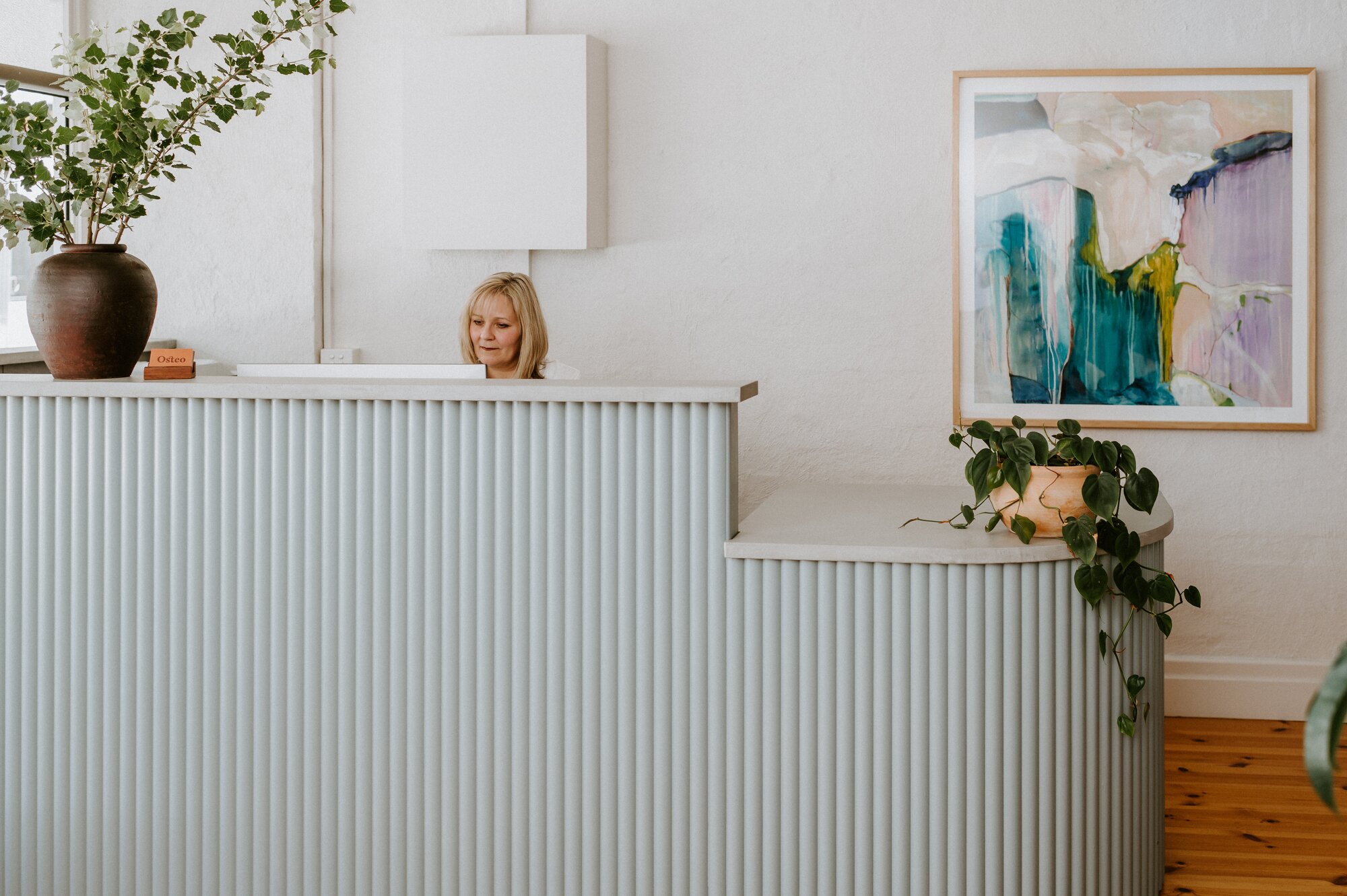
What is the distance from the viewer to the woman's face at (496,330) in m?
3.26

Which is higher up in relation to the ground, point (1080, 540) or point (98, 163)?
point (98, 163)

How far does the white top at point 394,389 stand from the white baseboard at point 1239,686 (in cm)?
225

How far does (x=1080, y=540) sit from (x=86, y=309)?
1643 mm

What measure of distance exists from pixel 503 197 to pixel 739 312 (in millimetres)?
781

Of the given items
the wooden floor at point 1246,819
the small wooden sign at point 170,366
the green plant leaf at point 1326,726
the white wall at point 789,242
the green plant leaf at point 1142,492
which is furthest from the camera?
the white wall at point 789,242

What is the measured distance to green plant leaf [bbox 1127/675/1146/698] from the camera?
6.35 ft

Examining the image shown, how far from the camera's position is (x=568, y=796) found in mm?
1871

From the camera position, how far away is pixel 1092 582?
1.82 meters

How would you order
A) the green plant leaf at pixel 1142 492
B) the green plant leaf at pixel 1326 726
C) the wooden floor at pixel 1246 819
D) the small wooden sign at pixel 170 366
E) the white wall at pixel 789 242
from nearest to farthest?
→ the green plant leaf at pixel 1326 726, the green plant leaf at pixel 1142 492, the small wooden sign at pixel 170 366, the wooden floor at pixel 1246 819, the white wall at pixel 789 242

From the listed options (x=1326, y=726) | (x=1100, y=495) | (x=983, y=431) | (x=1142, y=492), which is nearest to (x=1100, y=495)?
(x=1100, y=495)

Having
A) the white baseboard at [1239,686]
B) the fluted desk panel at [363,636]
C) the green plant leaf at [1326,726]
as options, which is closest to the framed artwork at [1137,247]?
the white baseboard at [1239,686]

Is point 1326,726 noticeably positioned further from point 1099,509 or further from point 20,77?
point 20,77

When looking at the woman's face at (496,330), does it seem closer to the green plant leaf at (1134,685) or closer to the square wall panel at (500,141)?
the square wall panel at (500,141)

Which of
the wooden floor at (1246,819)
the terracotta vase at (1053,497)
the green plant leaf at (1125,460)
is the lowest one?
the wooden floor at (1246,819)
